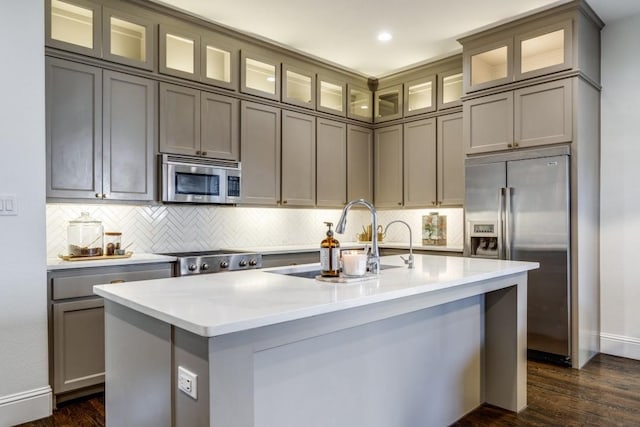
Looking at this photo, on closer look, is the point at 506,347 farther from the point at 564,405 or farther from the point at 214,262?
the point at 214,262

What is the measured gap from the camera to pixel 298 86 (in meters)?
4.69

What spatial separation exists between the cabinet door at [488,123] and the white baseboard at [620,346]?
1.96m

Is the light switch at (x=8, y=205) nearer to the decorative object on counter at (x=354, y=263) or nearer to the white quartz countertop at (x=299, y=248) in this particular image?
the white quartz countertop at (x=299, y=248)

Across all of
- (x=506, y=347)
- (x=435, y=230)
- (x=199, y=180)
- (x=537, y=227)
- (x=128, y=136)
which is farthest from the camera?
(x=435, y=230)

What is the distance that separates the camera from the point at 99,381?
9.61ft

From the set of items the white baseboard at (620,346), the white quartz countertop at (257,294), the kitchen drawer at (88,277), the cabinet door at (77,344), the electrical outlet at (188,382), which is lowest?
the white baseboard at (620,346)

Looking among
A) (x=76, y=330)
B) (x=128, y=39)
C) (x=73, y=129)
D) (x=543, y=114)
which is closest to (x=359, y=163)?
(x=543, y=114)

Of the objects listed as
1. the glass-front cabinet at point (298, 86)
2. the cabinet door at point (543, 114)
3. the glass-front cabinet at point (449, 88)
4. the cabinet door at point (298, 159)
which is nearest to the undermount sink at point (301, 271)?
the cabinet door at point (298, 159)

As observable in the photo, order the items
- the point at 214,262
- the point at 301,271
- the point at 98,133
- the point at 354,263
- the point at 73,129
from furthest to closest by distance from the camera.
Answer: the point at 214,262 < the point at 98,133 < the point at 73,129 < the point at 301,271 < the point at 354,263

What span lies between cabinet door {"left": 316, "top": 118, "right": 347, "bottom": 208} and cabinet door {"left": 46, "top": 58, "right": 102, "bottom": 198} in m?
2.30

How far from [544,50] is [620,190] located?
1.42 meters

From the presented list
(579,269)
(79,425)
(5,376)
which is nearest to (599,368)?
(579,269)

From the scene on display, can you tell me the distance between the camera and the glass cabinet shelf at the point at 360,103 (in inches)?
206

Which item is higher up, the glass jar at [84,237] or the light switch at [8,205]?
the light switch at [8,205]
